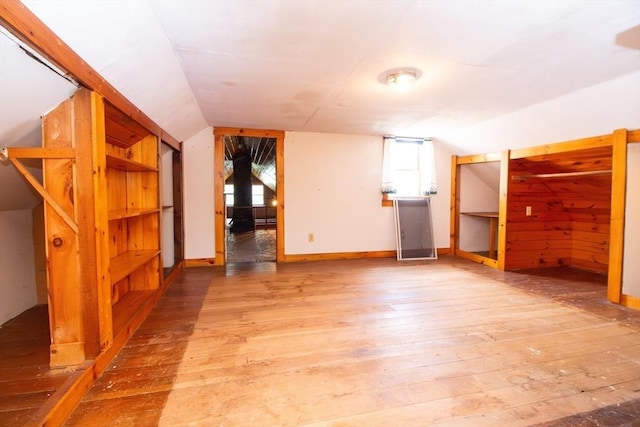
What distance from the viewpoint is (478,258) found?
420 centimetres

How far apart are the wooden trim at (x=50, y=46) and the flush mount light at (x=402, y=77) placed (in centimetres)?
189

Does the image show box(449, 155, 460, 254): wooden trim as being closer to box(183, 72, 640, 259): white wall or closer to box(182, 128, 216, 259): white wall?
box(183, 72, 640, 259): white wall

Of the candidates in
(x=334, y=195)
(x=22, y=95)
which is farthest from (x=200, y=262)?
(x=22, y=95)

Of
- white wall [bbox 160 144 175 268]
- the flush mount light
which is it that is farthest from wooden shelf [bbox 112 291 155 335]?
the flush mount light

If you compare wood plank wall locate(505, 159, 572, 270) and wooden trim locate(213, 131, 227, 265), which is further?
wooden trim locate(213, 131, 227, 265)

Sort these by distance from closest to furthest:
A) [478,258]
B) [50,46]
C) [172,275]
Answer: [50,46], [172,275], [478,258]

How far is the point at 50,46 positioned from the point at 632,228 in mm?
4101

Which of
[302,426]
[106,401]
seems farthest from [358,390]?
[106,401]

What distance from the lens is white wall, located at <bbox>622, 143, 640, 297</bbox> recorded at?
2447 mm

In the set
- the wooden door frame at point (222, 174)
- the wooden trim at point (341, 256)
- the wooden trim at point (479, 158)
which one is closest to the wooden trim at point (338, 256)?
the wooden trim at point (341, 256)

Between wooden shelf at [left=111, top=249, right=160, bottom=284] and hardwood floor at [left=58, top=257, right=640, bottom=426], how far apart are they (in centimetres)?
45

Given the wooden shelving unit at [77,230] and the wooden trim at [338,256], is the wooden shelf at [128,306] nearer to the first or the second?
the wooden shelving unit at [77,230]

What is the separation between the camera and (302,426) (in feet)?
3.97

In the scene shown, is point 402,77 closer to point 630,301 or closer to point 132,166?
point 132,166
